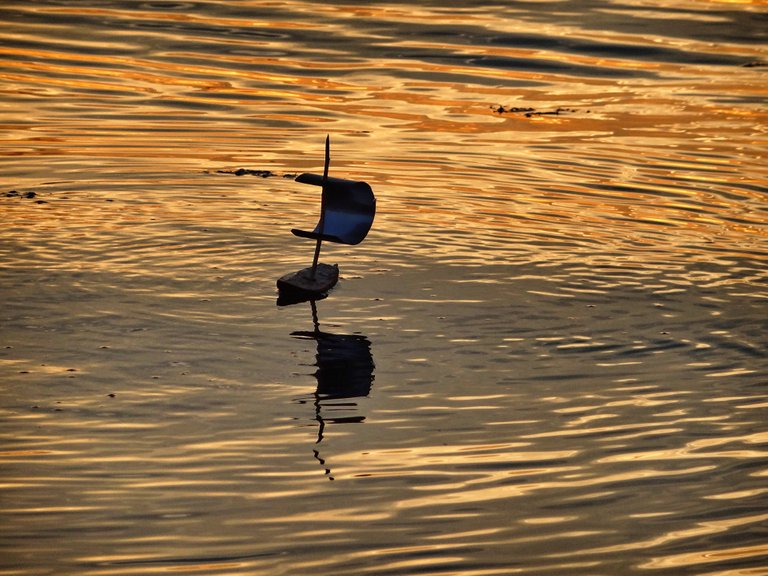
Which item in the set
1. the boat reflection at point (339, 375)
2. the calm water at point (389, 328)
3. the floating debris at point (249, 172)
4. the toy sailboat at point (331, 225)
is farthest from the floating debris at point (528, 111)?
the boat reflection at point (339, 375)

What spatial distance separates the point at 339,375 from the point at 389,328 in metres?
1.13

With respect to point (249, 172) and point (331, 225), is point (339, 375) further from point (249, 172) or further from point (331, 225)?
point (249, 172)

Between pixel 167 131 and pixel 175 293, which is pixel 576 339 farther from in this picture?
pixel 167 131

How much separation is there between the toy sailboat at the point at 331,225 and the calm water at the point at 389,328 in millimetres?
228

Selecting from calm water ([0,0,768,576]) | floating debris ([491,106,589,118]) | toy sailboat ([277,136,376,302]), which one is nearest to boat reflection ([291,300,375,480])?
calm water ([0,0,768,576])

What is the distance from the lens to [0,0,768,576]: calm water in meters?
7.78

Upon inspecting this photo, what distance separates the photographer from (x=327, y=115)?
68.4 feet

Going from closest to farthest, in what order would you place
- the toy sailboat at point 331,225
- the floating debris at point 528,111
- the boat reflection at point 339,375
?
the boat reflection at point 339,375 < the toy sailboat at point 331,225 < the floating debris at point 528,111

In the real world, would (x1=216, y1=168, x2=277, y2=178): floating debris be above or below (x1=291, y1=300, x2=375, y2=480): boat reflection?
above

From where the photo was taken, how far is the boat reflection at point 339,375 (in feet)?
31.1

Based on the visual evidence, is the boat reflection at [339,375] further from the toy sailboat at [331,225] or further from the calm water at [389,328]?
the toy sailboat at [331,225]

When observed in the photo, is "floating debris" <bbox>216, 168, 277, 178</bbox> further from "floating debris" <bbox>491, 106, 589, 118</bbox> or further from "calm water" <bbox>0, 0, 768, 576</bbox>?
"floating debris" <bbox>491, 106, 589, 118</bbox>

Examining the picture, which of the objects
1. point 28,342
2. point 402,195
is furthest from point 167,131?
point 28,342

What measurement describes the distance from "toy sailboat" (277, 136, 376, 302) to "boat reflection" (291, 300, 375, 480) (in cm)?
58
